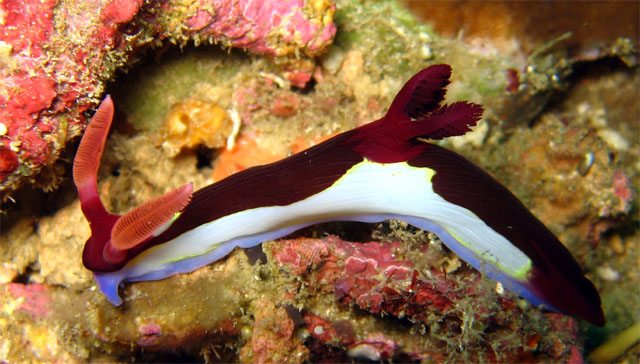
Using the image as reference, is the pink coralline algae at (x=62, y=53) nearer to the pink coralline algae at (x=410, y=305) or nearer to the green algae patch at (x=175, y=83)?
the green algae patch at (x=175, y=83)

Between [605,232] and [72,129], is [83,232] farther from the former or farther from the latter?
[605,232]

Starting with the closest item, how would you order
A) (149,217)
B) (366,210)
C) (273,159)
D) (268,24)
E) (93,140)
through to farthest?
(149,217), (93,140), (366,210), (268,24), (273,159)

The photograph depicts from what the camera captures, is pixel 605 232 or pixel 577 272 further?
pixel 605 232

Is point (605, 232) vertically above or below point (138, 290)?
above

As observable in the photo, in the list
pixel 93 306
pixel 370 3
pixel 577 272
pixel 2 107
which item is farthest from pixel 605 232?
pixel 2 107

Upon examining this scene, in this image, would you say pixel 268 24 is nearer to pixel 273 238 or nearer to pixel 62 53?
pixel 62 53

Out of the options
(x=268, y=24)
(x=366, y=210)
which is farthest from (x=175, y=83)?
(x=366, y=210)
